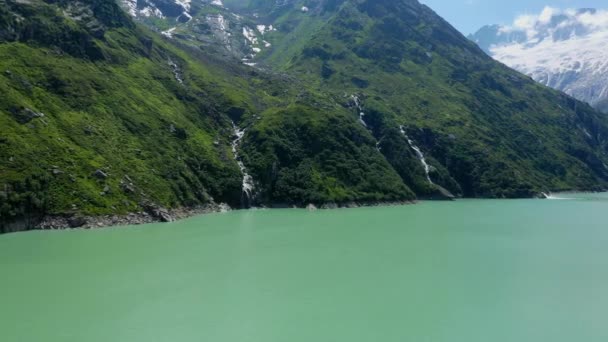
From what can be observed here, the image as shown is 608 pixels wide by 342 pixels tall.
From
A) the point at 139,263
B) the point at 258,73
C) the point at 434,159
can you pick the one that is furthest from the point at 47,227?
the point at 258,73

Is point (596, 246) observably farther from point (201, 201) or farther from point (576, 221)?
point (201, 201)

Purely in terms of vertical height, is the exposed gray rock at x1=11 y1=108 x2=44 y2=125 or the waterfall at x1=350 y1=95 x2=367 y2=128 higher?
the waterfall at x1=350 y1=95 x2=367 y2=128

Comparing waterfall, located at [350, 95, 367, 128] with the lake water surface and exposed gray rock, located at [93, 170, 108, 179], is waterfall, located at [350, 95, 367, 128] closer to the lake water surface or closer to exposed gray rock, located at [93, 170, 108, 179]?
the lake water surface

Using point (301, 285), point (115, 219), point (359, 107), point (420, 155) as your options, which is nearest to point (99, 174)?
point (115, 219)

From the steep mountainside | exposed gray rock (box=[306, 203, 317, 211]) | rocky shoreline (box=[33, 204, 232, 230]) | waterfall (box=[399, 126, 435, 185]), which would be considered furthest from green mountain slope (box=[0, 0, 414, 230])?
waterfall (box=[399, 126, 435, 185])


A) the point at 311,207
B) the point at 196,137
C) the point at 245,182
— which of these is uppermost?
the point at 196,137

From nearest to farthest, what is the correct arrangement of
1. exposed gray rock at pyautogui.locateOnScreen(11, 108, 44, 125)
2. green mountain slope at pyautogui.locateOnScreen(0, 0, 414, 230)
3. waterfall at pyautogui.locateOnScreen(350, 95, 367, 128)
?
green mountain slope at pyautogui.locateOnScreen(0, 0, 414, 230) → exposed gray rock at pyautogui.locateOnScreen(11, 108, 44, 125) → waterfall at pyautogui.locateOnScreen(350, 95, 367, 128)

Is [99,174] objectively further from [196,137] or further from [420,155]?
[420,155]

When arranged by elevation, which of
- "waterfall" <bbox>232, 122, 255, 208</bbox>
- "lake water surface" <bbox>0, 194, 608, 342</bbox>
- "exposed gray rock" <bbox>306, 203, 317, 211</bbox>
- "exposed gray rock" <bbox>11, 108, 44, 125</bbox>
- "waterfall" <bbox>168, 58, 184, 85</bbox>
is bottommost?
"waterfall" <bbox>232, 122, 255, 208</bbox>
